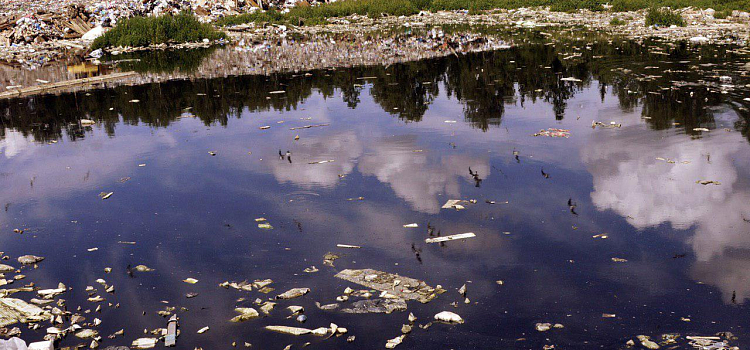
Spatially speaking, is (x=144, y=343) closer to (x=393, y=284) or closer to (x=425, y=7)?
(x=393, y=284)

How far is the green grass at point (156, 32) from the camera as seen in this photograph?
2525 cm

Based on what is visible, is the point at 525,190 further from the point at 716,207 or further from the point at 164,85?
the point at 164,85

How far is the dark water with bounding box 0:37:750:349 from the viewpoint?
3.97 m

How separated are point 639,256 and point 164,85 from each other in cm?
1230

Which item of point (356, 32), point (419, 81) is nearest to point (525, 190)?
point (419, 81)

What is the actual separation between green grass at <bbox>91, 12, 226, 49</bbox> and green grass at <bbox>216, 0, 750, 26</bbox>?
6167 millimetres

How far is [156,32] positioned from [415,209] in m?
23.9

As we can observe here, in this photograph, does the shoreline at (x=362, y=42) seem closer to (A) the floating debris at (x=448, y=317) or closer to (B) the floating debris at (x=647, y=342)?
(A) the floating debris at (x=448, y=317)

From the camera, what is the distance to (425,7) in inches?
1610

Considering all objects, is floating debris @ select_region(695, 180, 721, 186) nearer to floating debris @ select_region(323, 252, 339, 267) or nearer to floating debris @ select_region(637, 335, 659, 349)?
floating debris @ select_region(637, 335, 659, 349)

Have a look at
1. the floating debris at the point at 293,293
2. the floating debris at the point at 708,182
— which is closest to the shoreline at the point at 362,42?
the floating debris at the point at 708,182

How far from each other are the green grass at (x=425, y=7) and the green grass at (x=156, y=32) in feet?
20.2

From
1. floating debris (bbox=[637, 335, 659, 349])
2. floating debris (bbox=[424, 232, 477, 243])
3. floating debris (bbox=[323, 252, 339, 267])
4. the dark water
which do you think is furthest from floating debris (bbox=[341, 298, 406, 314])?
floating debris (bbox=[637, 335, 659, 349])

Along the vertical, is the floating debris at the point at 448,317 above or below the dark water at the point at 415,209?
below
